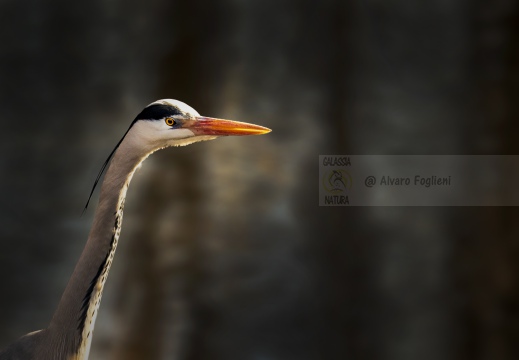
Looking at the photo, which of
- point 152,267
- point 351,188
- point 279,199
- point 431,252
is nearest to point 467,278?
point 431,252

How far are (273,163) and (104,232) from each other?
91cm

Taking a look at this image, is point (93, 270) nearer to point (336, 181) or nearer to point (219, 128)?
point (219, 128)

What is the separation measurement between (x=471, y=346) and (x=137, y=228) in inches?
40.5

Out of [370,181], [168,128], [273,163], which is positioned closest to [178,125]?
[168,128]

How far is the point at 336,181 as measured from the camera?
194 cm

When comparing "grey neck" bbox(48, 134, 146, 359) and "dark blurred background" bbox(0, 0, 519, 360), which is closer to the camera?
"grey neck" bbox(48, 134, 146, 359)

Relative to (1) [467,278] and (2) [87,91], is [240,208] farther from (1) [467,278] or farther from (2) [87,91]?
(1) [467,278]

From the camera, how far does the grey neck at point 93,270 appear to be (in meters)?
1.10

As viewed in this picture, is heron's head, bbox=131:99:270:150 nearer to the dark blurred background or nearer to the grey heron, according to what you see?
the grey heron

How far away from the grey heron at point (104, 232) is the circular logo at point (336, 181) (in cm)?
83

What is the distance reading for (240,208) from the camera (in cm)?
196

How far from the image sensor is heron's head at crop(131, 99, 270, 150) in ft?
3.72

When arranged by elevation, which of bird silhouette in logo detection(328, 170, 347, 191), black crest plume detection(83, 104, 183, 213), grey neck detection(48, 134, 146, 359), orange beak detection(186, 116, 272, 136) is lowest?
grey neck detection(48, 134, 146, 359)

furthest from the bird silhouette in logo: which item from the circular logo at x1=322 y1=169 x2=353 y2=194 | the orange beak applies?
the orange beak
